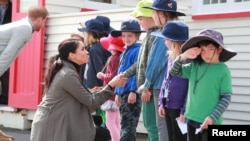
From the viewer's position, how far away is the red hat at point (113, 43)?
238 inches

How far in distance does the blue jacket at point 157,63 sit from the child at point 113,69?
92cm

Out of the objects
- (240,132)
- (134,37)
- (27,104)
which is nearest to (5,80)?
(27,104)

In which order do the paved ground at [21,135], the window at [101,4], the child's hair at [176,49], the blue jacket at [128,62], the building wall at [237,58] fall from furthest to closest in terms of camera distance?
the window at [101,4], the paved ground at [21,135], the building wall at [237,58], the blue jacket at [128,62], the child's hair at [176,49]

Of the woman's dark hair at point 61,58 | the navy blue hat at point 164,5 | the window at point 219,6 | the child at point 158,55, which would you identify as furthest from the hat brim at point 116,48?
the window at point 219,6

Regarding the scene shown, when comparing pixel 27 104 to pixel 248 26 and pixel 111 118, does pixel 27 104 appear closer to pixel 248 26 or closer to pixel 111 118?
pixel 111 118

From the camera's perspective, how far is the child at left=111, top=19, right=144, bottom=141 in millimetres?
5637

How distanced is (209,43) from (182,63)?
0.32m

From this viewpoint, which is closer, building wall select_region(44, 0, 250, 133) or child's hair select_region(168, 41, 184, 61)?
child's hair select_region(168, 41, 184, 61)

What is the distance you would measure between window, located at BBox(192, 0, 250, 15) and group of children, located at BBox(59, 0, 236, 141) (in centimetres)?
167

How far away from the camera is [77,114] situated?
4.52 meters

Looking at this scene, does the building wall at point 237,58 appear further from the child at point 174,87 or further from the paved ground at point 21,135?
the child at point 174,87

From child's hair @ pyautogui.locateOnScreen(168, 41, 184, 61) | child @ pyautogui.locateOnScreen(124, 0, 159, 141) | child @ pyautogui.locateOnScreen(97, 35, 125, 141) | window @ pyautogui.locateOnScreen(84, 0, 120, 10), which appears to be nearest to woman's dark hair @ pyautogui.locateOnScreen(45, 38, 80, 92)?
child @ pyautogui.locateOnScreen(124, 0, 159, 141)

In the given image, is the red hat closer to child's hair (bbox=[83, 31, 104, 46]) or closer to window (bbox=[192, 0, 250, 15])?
child's hair (bbox=[83, 31, 104, 46])

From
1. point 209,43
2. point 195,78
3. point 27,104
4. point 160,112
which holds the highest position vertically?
point 209,43
